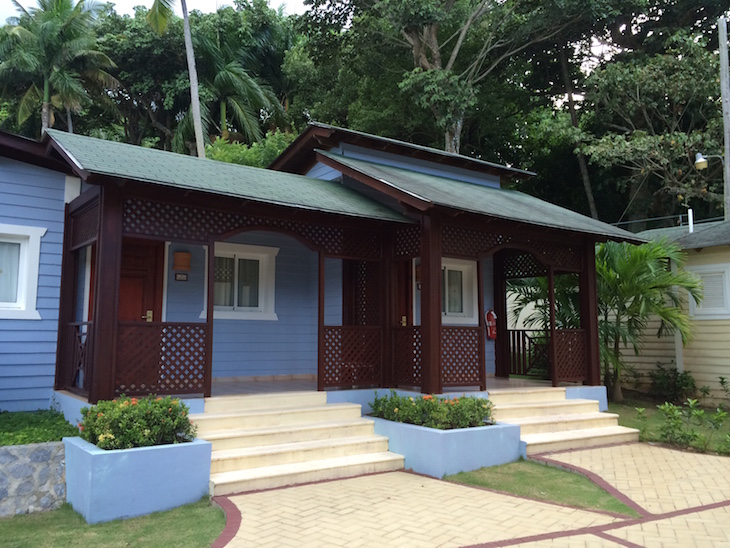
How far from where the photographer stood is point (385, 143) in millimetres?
11289

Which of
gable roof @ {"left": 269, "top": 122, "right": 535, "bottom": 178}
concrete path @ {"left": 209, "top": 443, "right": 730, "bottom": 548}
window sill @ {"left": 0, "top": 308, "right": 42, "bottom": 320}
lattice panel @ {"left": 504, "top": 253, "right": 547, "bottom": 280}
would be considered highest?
gable roof @ {"left": 269, "top": 122, "right": 535, "bottom": 178}

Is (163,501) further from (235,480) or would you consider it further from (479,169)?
(479,169)

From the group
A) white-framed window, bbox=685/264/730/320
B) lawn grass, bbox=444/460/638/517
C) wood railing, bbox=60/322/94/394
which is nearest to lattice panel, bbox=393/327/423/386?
lawn grass, bbox=444/460/638/517

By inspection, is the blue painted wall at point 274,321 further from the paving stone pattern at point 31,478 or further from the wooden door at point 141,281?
the paving stone pattern at point 31,478

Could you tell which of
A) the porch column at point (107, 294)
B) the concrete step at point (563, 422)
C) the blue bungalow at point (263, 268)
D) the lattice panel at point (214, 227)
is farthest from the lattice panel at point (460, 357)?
the porch column at point (107, 294)

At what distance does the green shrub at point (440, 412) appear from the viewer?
723cm

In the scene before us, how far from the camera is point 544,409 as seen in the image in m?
9.12

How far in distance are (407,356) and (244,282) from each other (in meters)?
3.34

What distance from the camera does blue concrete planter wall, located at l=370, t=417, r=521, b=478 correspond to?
22.3 feet

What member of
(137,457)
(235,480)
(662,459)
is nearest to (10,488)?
(137,457)

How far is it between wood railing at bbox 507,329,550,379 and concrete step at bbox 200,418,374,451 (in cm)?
513

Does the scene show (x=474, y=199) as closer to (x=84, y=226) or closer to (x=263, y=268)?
(x=263, y=268)

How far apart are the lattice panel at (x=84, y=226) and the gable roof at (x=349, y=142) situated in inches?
173

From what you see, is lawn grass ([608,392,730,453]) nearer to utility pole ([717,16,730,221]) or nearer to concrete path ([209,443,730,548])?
concrete path ([209,443,730,548])
